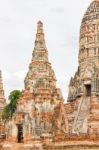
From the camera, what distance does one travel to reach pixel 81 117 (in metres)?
50.1

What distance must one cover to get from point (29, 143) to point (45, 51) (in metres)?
8.26

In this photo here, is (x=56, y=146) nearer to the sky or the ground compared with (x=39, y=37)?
nearer to the ground

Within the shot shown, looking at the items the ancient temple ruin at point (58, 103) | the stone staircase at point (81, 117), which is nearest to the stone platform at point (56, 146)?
the ancient temple ruin at point (58, 103)

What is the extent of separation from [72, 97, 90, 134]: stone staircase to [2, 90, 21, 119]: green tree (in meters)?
15.5

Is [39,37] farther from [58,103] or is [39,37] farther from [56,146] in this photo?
[56,146]

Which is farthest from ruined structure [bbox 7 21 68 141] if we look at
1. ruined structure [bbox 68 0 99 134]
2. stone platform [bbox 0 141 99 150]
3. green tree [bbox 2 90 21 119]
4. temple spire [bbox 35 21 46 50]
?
green tree [bbox 2 90 21 119]

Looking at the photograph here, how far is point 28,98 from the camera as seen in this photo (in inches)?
1950

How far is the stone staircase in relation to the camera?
48.8 metres

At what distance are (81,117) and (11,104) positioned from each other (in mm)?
18371

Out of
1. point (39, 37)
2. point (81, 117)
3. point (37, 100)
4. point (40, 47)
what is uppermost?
point (39, 37)

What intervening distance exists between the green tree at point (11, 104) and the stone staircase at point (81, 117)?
50.9 ft

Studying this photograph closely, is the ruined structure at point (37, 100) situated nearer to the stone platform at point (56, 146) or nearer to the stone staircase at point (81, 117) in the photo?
the stone platform at point (56, 146)

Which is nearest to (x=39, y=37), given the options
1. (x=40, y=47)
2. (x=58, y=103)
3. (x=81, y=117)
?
(x=40, y=47)

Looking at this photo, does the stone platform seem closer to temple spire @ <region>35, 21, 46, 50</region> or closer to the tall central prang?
the tall central prang
